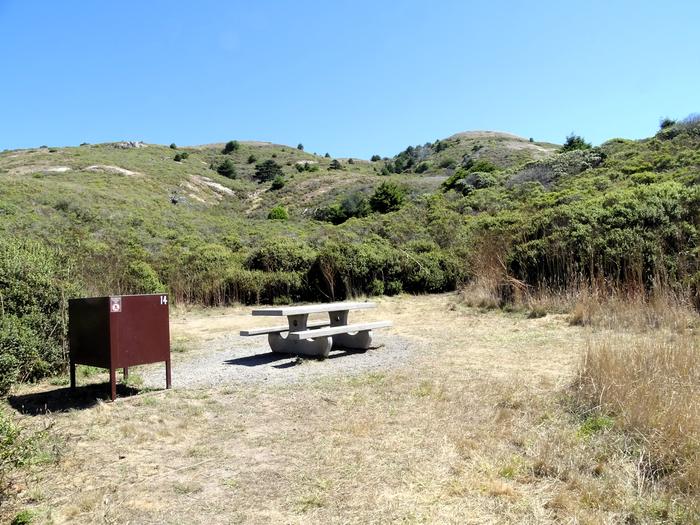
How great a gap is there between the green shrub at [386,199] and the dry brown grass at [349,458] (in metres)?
30.0

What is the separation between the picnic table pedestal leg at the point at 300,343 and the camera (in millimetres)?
7668

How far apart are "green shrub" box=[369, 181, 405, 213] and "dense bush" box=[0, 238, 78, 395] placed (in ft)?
96.0

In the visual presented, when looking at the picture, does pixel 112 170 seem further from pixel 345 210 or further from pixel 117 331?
pixel 117 331

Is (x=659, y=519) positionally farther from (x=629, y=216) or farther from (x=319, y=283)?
(x=319, y=283)

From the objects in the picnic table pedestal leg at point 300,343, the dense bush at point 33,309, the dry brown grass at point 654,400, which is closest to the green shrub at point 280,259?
the picnic table pedestal leg at point 300,343

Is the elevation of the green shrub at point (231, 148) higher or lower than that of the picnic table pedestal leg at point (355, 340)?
higher

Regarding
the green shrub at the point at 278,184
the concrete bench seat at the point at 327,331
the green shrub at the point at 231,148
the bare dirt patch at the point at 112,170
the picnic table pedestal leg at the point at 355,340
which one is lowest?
the picnic table pedestal leg at the point at 355,340

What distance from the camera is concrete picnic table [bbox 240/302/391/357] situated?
7453 mm

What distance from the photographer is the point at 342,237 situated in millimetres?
23922

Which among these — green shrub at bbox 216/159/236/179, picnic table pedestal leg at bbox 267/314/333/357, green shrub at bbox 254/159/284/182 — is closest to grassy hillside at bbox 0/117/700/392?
picnic table pedestal leg at bbox 267/314/333/357

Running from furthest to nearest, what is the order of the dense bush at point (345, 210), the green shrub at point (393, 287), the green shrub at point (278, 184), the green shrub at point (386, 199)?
the green shrub at point (278, 184)
the dense bush at point (345, 210)
the green shrub at point (386, 199)
the green shrub at point (393, 287)

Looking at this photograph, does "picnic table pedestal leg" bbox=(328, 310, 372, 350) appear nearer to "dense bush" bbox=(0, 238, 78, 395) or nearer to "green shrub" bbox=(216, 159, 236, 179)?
"dense bush" bbox=(0, 238, 78, 395)

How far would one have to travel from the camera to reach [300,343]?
7.91m

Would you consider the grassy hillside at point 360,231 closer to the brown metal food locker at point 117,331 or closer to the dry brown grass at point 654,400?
the brown metal food locker at point 117,331
